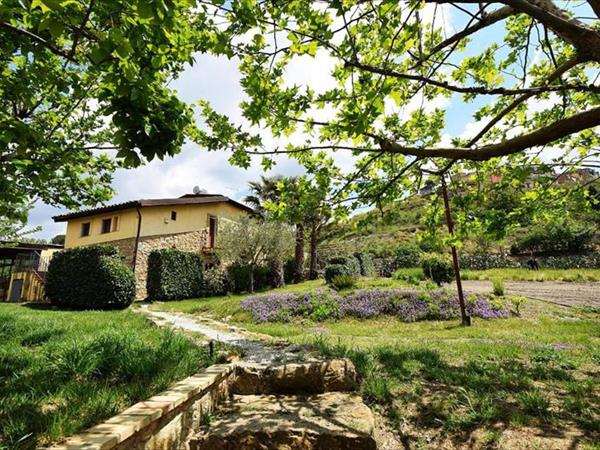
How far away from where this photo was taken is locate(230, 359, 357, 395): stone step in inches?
155

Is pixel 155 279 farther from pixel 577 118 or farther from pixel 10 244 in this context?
pixel 577 118

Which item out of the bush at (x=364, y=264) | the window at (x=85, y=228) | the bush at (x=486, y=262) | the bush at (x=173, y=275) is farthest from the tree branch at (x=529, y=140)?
the bush at (x=486, y=262)

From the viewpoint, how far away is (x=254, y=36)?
3.51 meters

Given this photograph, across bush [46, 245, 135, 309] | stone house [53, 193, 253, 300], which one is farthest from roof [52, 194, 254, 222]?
bush [46, 245, 135, 309]

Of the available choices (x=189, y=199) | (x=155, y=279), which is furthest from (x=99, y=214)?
(x=155, y=279)

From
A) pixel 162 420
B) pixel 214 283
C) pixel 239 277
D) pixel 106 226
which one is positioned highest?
pixel 106 226

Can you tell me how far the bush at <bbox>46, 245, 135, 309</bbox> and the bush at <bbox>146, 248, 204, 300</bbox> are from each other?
9.36 ft

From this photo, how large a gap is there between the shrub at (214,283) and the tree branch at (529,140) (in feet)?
60.2

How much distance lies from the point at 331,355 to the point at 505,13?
15.8 ft

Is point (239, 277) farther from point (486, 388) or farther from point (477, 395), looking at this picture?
point (477, 395)

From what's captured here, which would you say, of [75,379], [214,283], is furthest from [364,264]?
[75,379]

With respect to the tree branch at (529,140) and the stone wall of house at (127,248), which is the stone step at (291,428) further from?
the stone wall of house at (127,248)

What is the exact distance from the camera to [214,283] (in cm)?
2056

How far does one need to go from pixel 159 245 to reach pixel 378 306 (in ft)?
47.4
